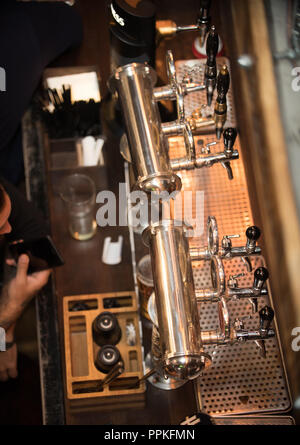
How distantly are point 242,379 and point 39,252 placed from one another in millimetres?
917

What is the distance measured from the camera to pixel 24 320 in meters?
2.85

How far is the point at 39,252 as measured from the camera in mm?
2137

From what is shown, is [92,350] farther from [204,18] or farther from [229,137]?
[204,18]

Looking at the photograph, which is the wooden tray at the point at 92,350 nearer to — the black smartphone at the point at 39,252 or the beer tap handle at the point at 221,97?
the black smartphone at the point at 39,252

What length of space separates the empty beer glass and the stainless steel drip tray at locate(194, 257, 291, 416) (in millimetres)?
642

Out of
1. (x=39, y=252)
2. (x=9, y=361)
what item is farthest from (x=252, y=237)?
(x=9, y=361)

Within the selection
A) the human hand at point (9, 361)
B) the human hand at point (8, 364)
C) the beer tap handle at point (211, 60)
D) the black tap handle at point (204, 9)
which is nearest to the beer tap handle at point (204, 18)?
the black tap handle at point (204, 9)

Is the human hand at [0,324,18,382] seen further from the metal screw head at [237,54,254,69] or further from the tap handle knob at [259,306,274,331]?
the metal screw head at [237,54,254,69]

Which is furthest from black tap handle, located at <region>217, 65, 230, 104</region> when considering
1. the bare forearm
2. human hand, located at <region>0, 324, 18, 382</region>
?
human hand, located at <region>0, 324, 18, 382</region>

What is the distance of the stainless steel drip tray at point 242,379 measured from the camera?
70.7 inches

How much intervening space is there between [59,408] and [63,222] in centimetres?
77

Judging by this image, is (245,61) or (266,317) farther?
(245,61)

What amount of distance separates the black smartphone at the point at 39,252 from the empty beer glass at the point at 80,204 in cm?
17
